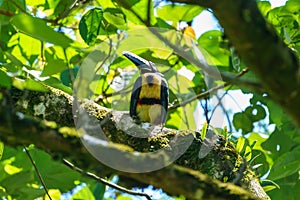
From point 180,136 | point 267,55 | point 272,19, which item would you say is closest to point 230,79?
point 267,55

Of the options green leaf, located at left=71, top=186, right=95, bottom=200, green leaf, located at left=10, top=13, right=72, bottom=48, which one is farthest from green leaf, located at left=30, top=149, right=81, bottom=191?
green leaf, located at left=10, top=13, right=72, bottom=48

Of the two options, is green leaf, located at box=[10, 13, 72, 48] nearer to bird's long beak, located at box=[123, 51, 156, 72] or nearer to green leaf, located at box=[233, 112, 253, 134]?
bird's long beak, located at box=[123, 51, 156, 72]

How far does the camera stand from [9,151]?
2.43m

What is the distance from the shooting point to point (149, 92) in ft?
9.09

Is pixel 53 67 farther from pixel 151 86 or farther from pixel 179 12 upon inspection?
pixel 151 86

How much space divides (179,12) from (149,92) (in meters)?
0.45

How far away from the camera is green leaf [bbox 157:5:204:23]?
2438 millimetres

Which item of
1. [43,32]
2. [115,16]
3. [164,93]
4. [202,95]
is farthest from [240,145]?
[43,32]

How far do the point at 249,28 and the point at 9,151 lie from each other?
6.06 ft

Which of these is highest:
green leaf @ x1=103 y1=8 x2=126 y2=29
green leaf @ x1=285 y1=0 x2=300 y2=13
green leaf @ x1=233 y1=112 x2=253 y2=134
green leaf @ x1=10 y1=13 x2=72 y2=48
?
green leaf @ x1=285 y1=0 x2=300 y2=13

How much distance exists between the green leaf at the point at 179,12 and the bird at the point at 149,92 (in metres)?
0.21

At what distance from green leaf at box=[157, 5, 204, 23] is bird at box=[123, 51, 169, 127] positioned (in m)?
0.21

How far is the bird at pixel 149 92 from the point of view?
2564 mm

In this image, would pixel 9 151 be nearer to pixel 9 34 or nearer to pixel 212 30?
pixel 9 34
